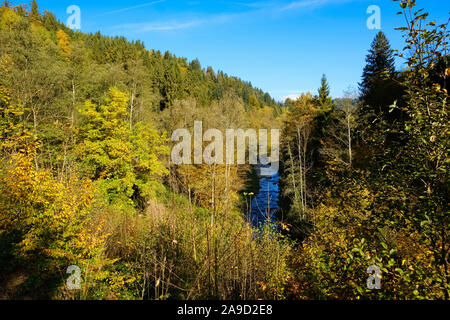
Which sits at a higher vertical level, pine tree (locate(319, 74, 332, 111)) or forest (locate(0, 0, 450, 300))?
pine tree (locate(319, 74, 332, 111))

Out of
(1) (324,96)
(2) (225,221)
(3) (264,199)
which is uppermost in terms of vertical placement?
(1) (324,96)

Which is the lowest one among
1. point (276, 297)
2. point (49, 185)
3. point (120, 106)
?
point (276, 297)

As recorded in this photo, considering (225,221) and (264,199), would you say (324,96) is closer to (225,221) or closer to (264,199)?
(264,199)

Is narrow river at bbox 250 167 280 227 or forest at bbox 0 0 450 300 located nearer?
forest at bbox 0 0 450 300

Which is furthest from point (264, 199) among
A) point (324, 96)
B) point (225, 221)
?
point (225, 221)

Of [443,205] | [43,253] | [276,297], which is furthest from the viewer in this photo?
[43,253]

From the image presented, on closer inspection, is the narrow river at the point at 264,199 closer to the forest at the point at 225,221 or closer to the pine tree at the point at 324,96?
the forest at the point at 225,221

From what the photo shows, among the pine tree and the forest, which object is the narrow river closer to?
the forest

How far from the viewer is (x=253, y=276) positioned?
3779 millimetres

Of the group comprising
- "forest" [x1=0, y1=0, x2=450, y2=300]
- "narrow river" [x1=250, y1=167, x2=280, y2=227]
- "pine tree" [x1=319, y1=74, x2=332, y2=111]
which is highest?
"pine tree" [x1=319, y1=74, x2=332, y2=111]

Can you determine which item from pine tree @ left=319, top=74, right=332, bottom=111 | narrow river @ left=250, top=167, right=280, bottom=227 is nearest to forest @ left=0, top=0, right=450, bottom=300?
narrow river @ left=250, top=167, right=280, bottom=227

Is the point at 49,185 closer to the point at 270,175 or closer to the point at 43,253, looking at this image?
the point at 43,253
